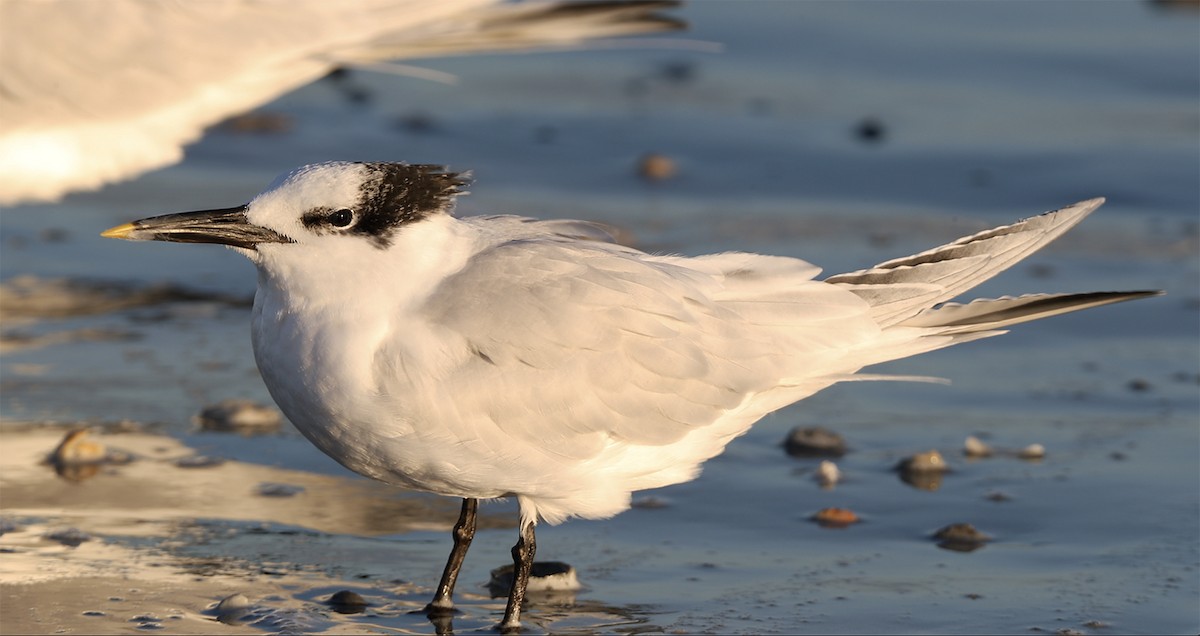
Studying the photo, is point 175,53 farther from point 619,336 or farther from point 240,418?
point 619,336

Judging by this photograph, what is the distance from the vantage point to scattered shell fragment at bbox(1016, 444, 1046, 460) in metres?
5.05

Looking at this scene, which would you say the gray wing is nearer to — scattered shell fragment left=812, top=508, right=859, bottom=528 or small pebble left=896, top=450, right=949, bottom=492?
scattered shell fragment left=812, top=508, right=859, bottom=528

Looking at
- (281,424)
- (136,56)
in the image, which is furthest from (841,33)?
(281,424)

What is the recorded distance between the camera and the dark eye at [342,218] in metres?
3.86

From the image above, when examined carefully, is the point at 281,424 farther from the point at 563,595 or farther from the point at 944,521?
the point at 944,521

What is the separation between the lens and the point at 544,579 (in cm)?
428

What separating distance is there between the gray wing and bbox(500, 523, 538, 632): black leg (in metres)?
0.23

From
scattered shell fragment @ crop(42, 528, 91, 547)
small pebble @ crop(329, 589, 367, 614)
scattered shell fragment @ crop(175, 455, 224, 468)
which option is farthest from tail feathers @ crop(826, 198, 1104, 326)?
scattered shell fragment @ crop(42, 528, 91, 547)

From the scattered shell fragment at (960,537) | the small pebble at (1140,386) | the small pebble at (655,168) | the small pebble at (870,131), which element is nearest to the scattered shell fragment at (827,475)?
the scattered shell fragment at (960,537)

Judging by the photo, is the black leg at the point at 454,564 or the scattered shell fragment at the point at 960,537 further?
the scattered shell fragment at the point at 960,537

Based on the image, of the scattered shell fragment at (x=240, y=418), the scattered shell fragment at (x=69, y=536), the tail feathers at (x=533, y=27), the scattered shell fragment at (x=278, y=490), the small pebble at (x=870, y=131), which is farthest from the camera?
the small pebble at (x=870, y=131)

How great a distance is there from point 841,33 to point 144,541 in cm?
587

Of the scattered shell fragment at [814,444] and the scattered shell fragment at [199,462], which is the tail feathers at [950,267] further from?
the scattered shell fragment at [199,462]

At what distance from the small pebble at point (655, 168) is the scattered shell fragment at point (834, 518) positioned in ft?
11.0
